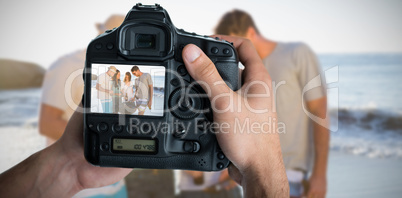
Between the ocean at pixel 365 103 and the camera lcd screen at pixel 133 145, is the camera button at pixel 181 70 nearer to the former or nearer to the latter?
the camera lcd screen at pixel 133 145

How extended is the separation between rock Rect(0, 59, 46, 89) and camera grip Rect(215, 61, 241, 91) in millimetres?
1571

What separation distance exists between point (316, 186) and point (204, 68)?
4.75ft

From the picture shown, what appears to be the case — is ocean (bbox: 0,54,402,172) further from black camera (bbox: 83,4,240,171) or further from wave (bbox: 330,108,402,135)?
black camera (bbox: 83,4,240,171)

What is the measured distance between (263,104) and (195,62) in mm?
122

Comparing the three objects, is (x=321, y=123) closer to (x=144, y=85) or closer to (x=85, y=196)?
(x=85, y=196)

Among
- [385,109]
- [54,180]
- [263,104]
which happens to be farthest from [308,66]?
[54,180]

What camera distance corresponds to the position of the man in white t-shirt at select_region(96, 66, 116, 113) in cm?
54

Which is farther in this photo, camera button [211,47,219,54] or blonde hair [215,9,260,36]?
blonde hair [215,9,260,36]

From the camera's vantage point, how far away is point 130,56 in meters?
0.54

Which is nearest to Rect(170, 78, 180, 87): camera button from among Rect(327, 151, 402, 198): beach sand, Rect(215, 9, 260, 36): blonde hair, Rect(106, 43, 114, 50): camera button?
Rect(106, 43, 114, 50): camera button

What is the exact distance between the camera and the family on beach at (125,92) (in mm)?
542

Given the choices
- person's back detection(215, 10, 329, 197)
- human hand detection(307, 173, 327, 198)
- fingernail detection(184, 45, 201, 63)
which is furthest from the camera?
human hand detection(307, 173, 327, 198)

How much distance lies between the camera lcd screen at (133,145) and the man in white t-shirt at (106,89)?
5cm

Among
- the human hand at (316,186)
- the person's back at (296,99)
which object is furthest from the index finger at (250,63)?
the human hand at (316,186)
